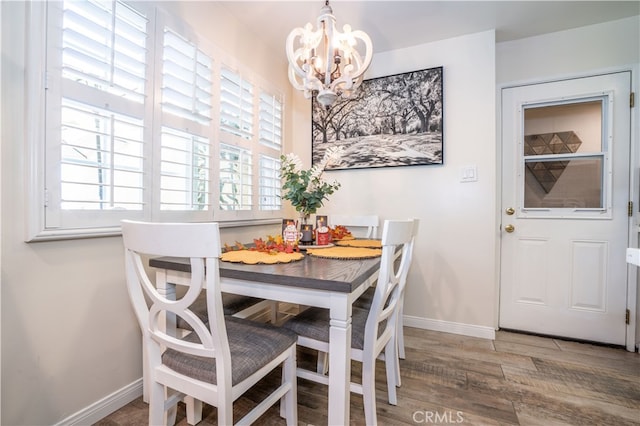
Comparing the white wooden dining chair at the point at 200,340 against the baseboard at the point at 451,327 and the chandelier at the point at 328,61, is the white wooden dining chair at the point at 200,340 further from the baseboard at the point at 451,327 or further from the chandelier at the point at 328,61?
the baseboard at the point at 451,327

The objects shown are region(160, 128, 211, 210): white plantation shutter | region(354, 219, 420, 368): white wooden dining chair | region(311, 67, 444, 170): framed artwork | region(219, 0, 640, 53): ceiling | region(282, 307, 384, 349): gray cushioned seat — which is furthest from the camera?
region(311, 67, 444, 170): framed artwork

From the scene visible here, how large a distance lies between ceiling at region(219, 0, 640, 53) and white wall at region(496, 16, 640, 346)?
68 millimetres

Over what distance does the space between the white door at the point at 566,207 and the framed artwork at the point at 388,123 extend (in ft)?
2.08

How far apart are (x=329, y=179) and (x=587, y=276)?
2237 millimetres

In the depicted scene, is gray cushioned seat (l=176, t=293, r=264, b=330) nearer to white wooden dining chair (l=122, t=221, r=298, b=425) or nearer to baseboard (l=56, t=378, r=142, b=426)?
white wooden dining chair (l=122, t=221, r=298, b=425)

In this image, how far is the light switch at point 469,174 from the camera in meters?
2.29

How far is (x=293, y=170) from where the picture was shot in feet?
5.42

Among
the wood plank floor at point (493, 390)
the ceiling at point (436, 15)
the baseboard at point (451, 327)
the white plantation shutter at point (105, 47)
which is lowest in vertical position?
the wood plank floor at point (493, 390)

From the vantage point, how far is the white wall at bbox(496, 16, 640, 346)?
2.08 metres

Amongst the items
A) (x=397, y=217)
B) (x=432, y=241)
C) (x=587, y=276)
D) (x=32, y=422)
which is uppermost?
(x=397, y=217)

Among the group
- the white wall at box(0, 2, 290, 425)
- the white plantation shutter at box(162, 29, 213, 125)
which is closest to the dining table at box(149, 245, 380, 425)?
the white wall at box(0, 2, 290, 425)

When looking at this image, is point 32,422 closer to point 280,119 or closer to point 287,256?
point 287,256

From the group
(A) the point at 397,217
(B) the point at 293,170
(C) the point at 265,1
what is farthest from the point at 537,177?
(C) the point at 265,1

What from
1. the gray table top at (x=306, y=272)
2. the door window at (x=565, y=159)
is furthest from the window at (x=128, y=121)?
the door window at (x=565, y=159)
